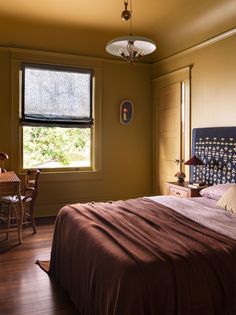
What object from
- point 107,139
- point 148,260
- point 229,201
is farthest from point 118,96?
point 148,260

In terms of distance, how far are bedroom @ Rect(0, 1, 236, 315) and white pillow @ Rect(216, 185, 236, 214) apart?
1.31 m

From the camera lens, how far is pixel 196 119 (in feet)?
15.7

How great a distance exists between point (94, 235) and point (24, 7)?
3.16 m

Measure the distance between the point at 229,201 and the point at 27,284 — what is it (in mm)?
2016

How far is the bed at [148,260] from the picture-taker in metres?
1.74

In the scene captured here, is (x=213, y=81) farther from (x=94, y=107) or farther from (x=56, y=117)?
(x=56, y=117)

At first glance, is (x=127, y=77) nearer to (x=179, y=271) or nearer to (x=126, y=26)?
(x=126, y=26)

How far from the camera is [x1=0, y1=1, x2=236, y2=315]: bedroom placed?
4.28 m

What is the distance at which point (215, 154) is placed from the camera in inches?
165

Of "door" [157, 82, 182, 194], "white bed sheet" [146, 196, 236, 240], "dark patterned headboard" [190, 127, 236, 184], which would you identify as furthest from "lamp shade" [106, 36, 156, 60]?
"door" [157, 82, 182, 194]

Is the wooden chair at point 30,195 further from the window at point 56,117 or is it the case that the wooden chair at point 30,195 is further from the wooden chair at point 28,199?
the window at point 56,117

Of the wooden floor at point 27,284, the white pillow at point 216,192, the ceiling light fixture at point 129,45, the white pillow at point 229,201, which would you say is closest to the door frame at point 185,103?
the white pillow at point 216,192

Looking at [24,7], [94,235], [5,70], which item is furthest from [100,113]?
[94,235]

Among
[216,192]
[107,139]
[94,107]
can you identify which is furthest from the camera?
[107,139]
